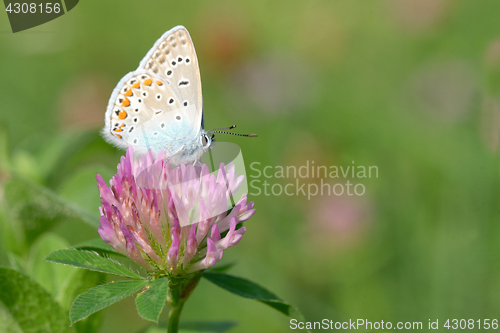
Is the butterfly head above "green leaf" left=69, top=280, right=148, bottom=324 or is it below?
above

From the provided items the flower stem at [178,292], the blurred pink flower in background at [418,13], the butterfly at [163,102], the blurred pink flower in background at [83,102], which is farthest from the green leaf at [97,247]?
the blurred pink flower in background at [418,13]

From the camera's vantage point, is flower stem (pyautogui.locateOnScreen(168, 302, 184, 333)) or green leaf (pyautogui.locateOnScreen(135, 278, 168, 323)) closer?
green leaf (pyautogui.locateOnScreen(135, 278, 168, 323))

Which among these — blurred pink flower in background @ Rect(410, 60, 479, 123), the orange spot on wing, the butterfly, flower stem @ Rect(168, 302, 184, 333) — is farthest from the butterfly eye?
blurred pink flower in background @ Rect(410, 60, 479, 123)

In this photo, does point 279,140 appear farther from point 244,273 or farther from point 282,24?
point 282,24

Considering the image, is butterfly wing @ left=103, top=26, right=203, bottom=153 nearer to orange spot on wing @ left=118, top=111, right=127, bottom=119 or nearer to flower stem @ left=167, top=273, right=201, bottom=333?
orange spot on wing @ left=118, top=111, right=127, bottom=119

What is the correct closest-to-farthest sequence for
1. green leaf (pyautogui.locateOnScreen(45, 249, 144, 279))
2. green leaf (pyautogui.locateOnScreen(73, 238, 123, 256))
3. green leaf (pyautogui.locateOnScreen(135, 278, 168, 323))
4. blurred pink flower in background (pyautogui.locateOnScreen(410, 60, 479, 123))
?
1. green leaf (pyautogui.locateOnScreen(135, 278, 168, 323))
2. green leaf (pyautogui.locateOnScreen(45, 249, 144, 279))
3. green leaf (pyautogui.locateOnScreen(73, 238, 123, 256))
4. blurred pink flower in background (pyautogui.locateOnScreen(410, 60, 479, 123))

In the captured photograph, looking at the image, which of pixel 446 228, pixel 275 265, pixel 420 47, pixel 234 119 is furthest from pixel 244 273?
pixel 420 47

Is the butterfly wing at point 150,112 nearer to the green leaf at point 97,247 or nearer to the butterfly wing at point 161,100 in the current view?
the butterfly wing at point 161,100
